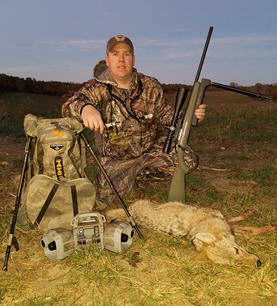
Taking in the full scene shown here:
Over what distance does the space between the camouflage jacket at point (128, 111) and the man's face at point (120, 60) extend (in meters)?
0.20

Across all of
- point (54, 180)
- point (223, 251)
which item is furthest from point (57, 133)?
point (223, 251)

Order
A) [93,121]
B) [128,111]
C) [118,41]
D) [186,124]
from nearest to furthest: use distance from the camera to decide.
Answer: [93,121] < [186,124] < [118,41] < [128,111]

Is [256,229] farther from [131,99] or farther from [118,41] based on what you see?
[118,41]

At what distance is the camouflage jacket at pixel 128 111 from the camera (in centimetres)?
560

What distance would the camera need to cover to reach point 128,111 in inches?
226

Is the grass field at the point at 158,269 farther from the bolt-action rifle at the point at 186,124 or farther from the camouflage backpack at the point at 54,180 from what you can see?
the bolt-action rifle at the point at 186,124

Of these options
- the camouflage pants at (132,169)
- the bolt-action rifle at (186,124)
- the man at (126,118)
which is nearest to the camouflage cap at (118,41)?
the man at (126,118)

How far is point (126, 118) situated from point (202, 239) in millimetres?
2698

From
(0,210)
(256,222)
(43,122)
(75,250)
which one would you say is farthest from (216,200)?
(0,210)

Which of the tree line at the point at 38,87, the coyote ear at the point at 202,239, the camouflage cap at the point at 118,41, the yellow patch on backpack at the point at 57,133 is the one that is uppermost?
the camouflage cap at the point at 118,41

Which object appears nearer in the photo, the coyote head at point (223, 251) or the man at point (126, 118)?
the coyote head at point (223, 251)

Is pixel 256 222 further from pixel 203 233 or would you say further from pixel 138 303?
pixel 138 303

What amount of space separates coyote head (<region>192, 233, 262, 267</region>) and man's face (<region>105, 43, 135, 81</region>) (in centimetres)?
289

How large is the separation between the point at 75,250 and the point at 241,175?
178 inches
